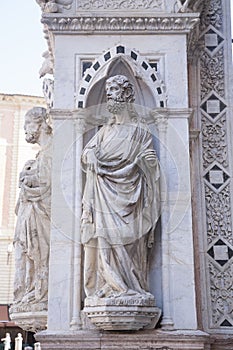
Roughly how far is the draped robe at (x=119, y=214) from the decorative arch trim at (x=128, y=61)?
2.02 feet

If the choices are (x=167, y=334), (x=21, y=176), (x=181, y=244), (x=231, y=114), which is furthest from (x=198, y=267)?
(x=21, y=176)

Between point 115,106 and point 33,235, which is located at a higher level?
point 115,106

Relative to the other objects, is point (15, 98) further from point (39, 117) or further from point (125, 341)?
point (125, 341)

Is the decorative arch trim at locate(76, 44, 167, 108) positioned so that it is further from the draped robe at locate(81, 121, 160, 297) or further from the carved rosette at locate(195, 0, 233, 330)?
the carved rosette at locate(195, 0, 233, 330)

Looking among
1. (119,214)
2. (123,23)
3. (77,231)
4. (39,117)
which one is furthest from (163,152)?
(39,117)

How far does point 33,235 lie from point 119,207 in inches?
60.9

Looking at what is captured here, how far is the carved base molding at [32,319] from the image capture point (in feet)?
22.2

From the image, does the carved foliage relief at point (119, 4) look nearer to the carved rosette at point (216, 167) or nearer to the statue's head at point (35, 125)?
the carved rosette at point (216, 167)

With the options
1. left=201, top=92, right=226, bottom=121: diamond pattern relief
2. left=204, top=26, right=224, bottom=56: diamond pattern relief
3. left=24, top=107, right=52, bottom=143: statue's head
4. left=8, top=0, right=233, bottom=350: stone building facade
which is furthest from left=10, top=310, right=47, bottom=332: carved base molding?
left=204, top=26, right=224, bottom=56: diamond pattern relief

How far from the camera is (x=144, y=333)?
18.9 feet

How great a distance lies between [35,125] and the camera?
7.61 metres

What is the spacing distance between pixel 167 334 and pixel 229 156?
2430 mm

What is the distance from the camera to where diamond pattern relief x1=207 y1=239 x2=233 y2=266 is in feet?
22.3

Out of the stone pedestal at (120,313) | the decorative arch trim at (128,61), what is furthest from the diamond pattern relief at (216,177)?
the stone pedestal at (120,313)
